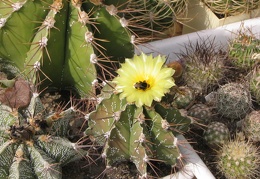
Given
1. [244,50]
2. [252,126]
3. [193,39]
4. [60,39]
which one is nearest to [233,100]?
[252,126]

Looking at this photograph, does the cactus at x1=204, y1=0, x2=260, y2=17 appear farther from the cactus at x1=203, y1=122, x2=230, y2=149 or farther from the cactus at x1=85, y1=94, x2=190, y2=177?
the cactus at x1=85, y1=94, x2=190, y2=177

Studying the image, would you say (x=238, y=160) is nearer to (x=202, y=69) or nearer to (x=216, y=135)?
(x=216, y=135)

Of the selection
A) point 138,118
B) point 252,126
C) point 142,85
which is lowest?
point 252,126

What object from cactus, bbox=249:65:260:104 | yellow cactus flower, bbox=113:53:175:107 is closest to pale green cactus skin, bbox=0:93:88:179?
yellow cactus flower, bbox=113:53:175:107

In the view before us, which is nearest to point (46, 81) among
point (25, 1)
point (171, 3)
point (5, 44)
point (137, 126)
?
point (5, 44)

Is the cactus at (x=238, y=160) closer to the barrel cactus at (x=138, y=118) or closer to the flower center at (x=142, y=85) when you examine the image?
the barrel cactus at (x=138, y=118)

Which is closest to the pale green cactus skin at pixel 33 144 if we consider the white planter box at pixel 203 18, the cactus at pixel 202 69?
the cactus at pixel 202 69
